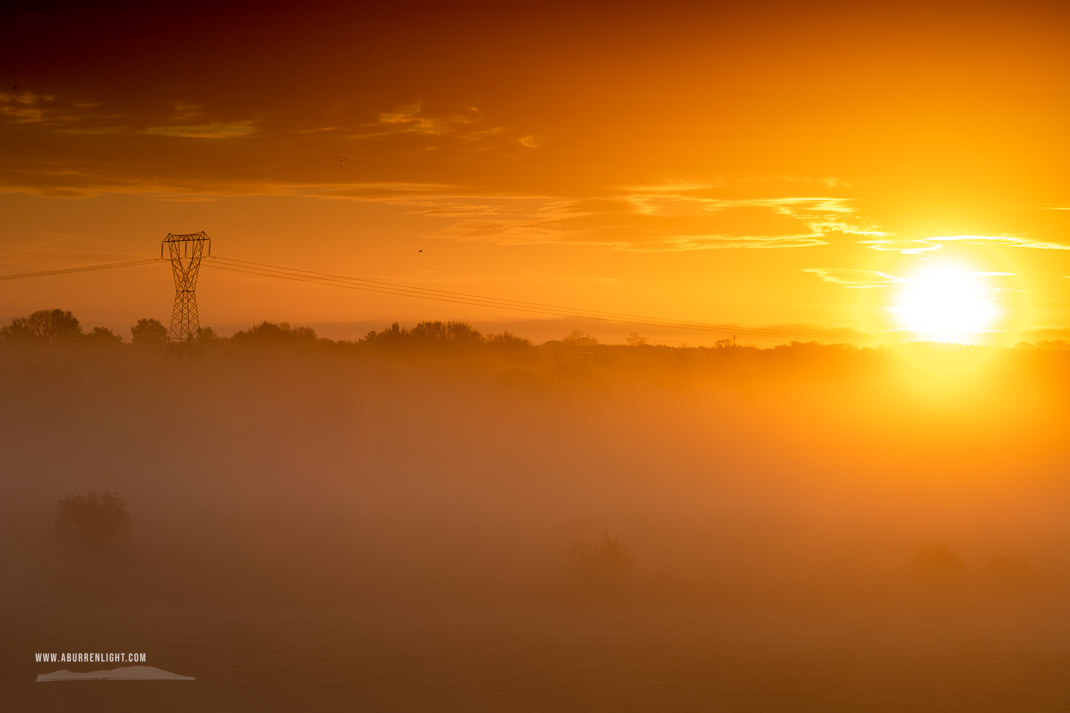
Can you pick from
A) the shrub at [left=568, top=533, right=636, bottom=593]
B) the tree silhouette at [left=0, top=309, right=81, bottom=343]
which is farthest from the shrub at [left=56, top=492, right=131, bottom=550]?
the tree silhouette at [left=0, top=309, right=81, bottom=343]

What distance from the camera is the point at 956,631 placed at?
134ft

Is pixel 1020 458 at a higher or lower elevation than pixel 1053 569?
higher

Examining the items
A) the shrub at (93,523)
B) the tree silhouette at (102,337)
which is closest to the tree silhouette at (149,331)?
the tree silhouette at (102,337)

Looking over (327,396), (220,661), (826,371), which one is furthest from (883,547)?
(826,371)

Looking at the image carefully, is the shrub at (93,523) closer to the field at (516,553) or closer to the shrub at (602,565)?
the field at (516,553)

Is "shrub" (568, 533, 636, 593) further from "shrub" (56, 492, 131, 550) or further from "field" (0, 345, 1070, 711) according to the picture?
"shrub" (56, 492, 131, 550)

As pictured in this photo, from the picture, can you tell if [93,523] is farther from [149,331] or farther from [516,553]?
[149,331]

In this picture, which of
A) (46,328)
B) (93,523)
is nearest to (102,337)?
(46,328)

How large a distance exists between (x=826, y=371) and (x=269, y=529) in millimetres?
93999

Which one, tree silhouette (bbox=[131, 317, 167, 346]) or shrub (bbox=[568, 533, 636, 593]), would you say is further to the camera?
tree silhouette (bbox=[131, 317, 167, 346])

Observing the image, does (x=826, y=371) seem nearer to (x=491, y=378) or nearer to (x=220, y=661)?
(x=491, y=378)

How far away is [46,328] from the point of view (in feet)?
396

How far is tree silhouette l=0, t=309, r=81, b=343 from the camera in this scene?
117938mm

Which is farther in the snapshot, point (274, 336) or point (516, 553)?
point (274, 336)
